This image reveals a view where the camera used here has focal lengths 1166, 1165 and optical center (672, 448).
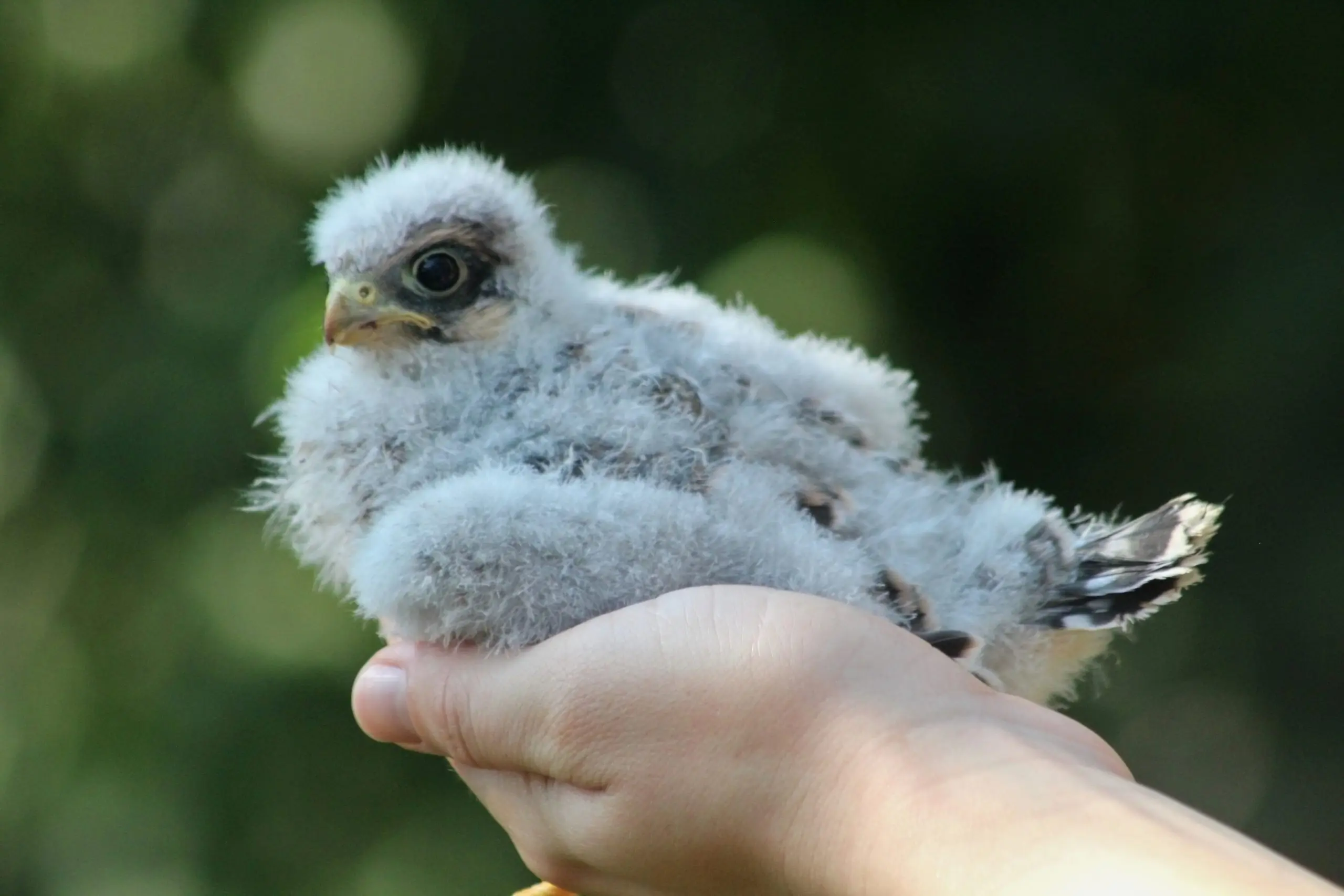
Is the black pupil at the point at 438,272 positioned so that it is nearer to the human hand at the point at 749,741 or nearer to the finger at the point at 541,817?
the human hand at the point at 749,741

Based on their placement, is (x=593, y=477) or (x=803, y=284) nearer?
(x=593, y=477)

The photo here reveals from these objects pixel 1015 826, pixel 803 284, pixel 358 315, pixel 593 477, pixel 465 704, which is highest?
pixel 803 284

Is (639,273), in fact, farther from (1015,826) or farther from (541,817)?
(1015,826)

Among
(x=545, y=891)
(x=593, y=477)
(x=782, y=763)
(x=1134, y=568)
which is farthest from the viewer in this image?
(x=545, y=891)

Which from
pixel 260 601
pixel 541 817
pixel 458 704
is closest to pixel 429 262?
pixel 458 704

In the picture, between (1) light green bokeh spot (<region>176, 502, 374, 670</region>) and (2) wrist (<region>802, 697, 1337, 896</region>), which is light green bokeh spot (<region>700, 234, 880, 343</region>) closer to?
(1) light green bokeh spot (<region>176, 502, 374, 670</region>)

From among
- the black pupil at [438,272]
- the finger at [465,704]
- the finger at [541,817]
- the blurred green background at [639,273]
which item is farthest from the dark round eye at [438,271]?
the blurred green background at [639,273]
